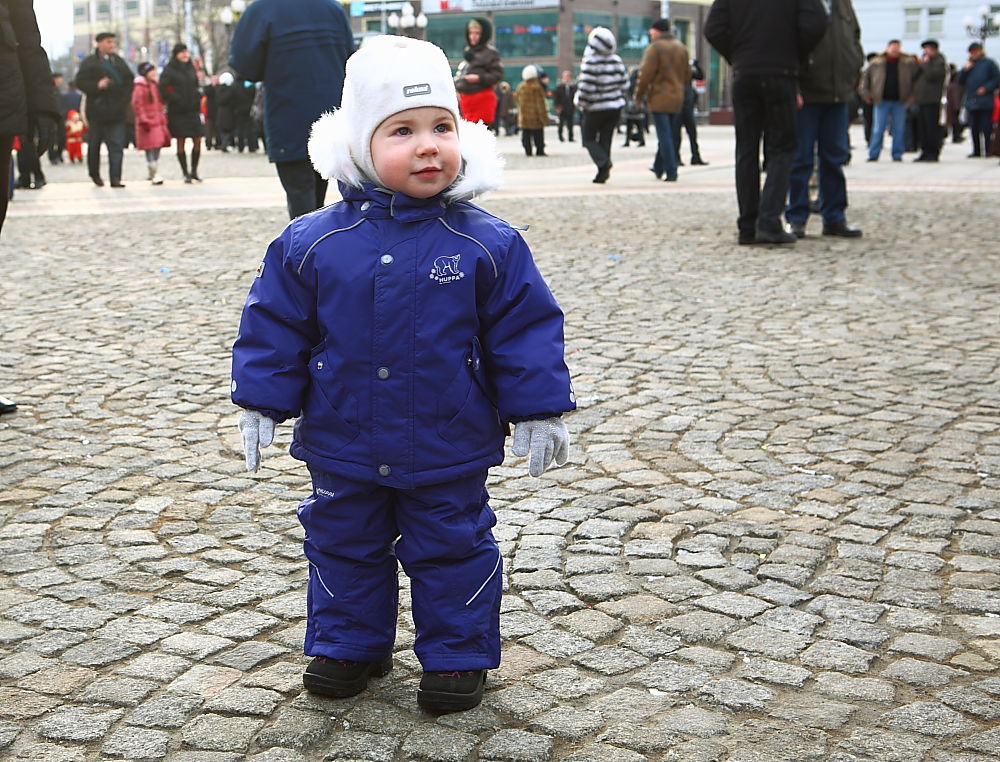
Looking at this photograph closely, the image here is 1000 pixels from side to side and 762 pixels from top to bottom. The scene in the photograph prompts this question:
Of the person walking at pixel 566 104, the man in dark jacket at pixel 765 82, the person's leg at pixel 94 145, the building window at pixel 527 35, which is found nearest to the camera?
the man in dark jacket at pixel 765 82

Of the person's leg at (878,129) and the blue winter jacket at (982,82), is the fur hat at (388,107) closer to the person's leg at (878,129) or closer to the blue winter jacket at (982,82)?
the person's leg at (878,129)

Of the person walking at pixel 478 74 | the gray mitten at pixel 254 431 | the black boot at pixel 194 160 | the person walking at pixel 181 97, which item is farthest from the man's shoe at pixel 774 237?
the black boot at pixel 194 160

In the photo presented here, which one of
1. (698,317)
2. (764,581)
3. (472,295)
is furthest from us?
(698,317)

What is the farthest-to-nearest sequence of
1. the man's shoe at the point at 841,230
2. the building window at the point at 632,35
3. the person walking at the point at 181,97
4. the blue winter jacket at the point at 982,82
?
the building window at the point at 632,35 < the blue winter jacket at the point at 982,82 < the person walking at the point at 181,97 < the man's shoe at the point at 841,230

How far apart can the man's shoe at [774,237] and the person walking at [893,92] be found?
435 inches

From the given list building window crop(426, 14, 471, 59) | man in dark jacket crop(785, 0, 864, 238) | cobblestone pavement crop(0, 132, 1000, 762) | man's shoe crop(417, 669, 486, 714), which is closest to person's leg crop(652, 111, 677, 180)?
man in dark jacket crop(785, 0, 864, 238)

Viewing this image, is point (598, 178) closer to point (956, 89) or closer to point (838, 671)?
point (956, 89)

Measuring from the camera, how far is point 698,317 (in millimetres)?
7266

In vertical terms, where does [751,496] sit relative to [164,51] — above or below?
below

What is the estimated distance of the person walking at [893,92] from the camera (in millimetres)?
20234

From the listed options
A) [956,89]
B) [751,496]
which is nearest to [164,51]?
[956,89]

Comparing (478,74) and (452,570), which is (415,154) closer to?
(452,570)

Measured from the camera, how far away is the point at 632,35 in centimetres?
8388

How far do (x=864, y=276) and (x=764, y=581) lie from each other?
541 centimetres
